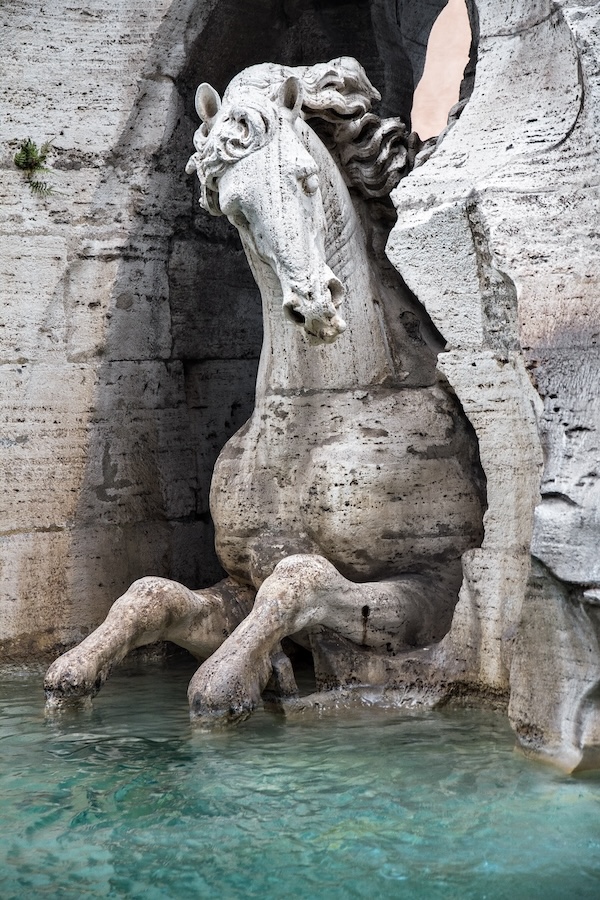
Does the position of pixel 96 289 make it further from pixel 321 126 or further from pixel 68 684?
pixel 68 684

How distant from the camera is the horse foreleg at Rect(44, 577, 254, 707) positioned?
4.17 metres

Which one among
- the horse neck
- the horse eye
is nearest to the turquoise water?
the horse neck

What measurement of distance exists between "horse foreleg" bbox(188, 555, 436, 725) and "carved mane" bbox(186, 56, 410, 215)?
1.24 m

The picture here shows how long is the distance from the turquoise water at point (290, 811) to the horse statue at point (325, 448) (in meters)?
0.27

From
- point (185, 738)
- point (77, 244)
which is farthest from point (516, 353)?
point (77, 244)

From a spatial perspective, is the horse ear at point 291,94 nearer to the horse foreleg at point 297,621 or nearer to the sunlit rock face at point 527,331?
the sunlit rock face at point 527,331

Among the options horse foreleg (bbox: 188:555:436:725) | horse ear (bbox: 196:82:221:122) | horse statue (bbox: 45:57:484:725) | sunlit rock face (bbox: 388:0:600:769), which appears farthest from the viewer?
horse ear (bbox: 196:82:221:122)

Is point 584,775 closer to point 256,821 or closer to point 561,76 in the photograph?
point 256,821

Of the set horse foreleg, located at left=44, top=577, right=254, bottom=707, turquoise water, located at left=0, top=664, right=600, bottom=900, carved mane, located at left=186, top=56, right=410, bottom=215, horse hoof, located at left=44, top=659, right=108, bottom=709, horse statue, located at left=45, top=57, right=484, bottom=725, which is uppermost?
carved mane, located at left=186, top=56, right=410, bottom=215

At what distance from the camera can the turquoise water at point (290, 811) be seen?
3129 millimetres

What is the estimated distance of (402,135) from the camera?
476 centimetres

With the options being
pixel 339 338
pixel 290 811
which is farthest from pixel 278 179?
pixel 290 811

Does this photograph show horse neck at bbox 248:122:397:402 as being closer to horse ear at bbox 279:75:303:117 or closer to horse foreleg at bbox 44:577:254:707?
horse ear at bbox 279:75:303:117

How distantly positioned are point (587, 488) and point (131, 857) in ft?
4.73
